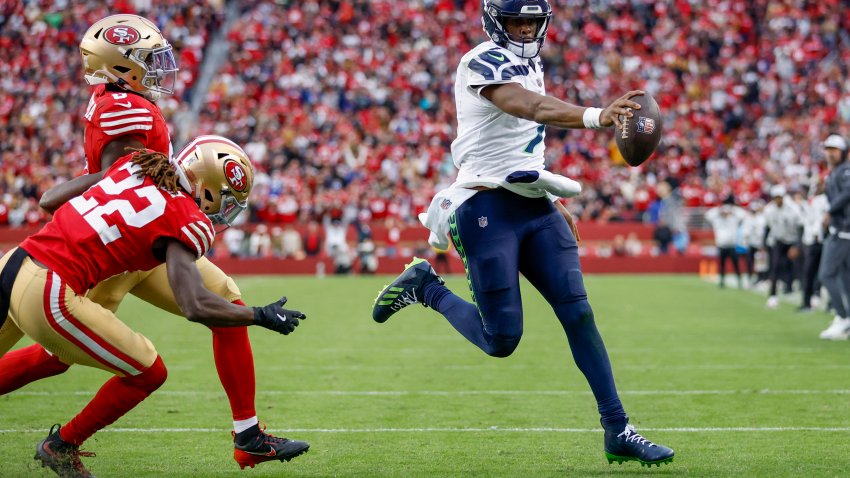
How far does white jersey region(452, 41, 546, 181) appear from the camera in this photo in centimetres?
508

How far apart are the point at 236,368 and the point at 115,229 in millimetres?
918

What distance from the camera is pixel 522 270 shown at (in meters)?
5.38

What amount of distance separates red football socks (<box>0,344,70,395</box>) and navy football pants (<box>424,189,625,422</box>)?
1.90 meters

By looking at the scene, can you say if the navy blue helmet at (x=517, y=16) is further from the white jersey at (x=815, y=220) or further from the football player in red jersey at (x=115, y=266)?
the white jersey at (x=815, y=220)

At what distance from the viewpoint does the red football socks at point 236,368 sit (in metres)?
5.09

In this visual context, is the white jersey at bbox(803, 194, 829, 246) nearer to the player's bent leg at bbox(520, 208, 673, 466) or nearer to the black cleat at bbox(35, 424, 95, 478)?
the player's bent leg at bbox(520, 208, 673, 466)

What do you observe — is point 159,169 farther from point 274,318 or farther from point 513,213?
point 513,213

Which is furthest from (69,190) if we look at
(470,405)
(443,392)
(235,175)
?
(443,392)

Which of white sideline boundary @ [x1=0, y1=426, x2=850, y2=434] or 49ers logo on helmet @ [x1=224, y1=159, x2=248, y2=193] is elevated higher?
49ers logo on helmet @ [x1=224, y1=159, x2=248, y2=193]

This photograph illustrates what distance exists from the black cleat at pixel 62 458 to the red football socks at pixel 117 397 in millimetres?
62

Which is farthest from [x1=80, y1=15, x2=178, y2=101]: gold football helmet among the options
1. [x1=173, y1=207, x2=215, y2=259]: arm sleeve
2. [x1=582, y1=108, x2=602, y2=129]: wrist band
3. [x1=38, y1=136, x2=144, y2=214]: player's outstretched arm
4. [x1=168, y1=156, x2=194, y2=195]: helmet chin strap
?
[x1=582, y1=108, x2=602, y2=129]: wrist band

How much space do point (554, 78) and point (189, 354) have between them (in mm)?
20098

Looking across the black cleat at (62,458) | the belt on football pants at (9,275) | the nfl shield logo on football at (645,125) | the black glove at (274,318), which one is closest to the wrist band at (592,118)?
the nfl shield logo on football at (645,125)

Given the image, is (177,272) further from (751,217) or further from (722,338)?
(751,217)
